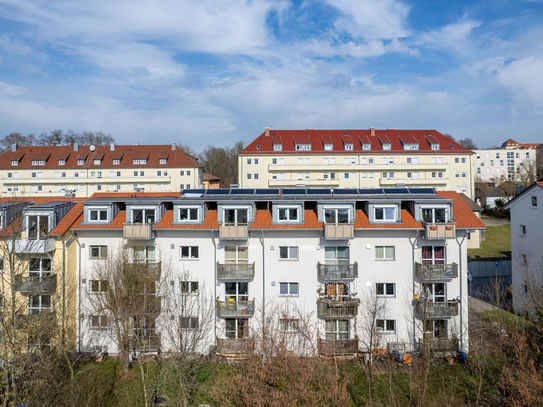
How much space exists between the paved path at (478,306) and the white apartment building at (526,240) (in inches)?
60.5

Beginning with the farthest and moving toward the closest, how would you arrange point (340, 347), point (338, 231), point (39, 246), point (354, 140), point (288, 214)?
point (354, 140)
point (288, 214)
point (340, 347)
point (338, 231)
point (39, 246)

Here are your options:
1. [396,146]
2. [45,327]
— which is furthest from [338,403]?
[396,146]

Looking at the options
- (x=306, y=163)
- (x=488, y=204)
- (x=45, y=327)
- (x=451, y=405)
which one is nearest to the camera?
(x=451, y=405)

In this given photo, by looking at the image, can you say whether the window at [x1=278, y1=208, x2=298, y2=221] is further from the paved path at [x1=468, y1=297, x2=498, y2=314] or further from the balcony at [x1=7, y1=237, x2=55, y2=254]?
the paved path at [x1=468, y1=297, x2=498, y2=314]

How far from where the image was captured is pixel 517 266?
2698 cm

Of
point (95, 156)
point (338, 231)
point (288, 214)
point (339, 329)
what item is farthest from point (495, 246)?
point (95, 156)

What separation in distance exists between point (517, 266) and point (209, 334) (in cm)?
2144

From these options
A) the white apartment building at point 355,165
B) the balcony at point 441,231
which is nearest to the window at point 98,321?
the balcony at point 441,231

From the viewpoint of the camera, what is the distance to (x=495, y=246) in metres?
42.6

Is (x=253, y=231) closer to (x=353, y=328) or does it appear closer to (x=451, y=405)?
(x=353, y=328)

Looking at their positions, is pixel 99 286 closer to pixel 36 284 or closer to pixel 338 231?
pixel 36 284

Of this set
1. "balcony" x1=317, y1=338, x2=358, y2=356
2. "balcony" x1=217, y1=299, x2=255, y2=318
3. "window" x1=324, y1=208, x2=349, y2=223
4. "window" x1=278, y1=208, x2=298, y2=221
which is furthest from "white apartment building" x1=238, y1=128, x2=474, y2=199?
"balcony" x1=317, y1=338, x2=358, y2=356

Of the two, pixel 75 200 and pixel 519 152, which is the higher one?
pixel 519 152

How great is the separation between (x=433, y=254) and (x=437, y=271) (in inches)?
44.5
